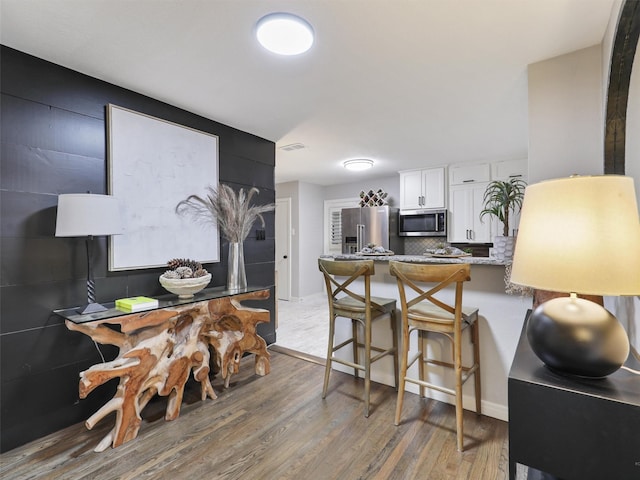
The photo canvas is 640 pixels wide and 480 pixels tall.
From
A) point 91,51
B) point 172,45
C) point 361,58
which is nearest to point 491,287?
point 361,58

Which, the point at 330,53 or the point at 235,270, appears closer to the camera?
the point at 330,53

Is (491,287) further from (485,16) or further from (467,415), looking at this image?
(485,16)

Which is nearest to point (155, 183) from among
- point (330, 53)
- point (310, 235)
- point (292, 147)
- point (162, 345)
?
point (162, 345)

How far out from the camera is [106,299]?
222cm

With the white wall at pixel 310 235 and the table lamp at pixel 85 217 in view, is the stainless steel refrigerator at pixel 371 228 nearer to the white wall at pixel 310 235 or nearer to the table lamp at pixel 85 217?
the white wall at pixel 310 235

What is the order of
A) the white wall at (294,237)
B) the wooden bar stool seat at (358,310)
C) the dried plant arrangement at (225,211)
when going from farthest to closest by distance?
the white wall at (294,237) < the dried plant arrangement at (225,211) < the wooden bar stool seat at (358,310)

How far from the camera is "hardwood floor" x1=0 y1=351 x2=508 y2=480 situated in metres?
1.66

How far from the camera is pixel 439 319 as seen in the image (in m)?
1.95

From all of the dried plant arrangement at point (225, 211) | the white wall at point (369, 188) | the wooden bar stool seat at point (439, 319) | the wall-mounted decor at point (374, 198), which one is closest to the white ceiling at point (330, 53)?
the dried plant arrangement at point (225, 211)

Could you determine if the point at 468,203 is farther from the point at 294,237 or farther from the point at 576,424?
the point at 576,424

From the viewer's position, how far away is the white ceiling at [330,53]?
1.54 meters

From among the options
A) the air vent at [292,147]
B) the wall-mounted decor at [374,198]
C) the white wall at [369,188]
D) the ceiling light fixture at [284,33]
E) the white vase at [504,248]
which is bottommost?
the white vase at [504,248]

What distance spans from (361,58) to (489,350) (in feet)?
7.01

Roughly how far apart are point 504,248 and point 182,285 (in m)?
2.28
